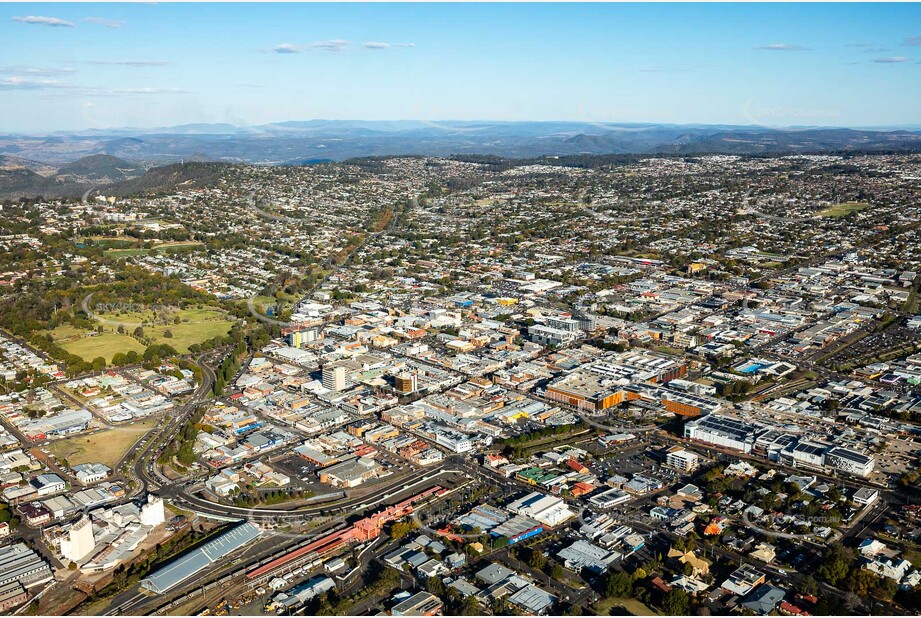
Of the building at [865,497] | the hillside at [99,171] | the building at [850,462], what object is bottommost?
the building at [865,497]

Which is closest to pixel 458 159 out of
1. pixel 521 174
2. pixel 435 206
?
pixel 521 174

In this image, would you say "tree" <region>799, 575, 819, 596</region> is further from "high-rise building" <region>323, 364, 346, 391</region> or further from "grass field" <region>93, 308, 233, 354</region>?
"grass field" <region>93, 308, 233, 354</region>

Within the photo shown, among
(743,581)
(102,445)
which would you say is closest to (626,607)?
(743,581)

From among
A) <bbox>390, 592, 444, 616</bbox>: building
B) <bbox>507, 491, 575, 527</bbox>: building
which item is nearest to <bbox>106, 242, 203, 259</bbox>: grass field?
<bbox>507, 491, 575, 527</bbox>: building

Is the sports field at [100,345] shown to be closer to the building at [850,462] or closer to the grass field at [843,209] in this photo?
the building at [850,462]

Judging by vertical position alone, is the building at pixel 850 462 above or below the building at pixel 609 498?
above

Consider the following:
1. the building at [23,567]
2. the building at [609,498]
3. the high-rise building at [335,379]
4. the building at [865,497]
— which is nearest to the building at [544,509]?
the building at [609,498]
